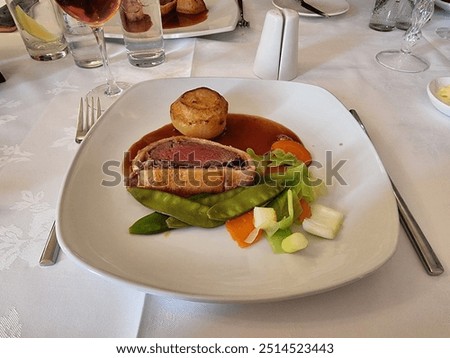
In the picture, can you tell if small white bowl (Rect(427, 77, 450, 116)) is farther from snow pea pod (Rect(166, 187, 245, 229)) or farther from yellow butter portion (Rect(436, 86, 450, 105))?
snow pea pod (Rect(166, 187, 245, 229))

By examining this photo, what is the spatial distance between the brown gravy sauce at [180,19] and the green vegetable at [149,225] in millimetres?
1146

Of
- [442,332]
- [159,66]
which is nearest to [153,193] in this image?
[442,332]

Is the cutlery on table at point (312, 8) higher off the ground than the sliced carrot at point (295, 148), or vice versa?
the cutlery on table at point (312, 8)

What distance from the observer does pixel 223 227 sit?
807 mm

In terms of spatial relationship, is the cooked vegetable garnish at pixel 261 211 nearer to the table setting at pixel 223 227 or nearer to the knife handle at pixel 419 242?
the table setting at pixel 223 227

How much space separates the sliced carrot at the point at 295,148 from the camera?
99 cm

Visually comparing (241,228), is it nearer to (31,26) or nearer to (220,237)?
(220,237)

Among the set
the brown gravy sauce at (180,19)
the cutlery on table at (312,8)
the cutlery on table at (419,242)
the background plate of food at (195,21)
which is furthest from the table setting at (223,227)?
the cutlery on table at (312,8)

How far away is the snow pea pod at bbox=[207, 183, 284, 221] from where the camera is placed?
807mm

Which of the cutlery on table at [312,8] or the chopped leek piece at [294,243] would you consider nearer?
the chopped leek piece at [294,243]

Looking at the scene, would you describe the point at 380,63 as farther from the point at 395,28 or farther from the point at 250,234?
the point at 250,234

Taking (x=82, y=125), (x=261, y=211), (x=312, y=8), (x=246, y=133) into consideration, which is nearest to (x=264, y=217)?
(x=261, y=211)

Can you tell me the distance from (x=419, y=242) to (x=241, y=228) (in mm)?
389

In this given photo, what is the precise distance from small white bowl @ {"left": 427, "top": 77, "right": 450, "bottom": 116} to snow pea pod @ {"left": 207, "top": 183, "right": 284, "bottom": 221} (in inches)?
28.0
